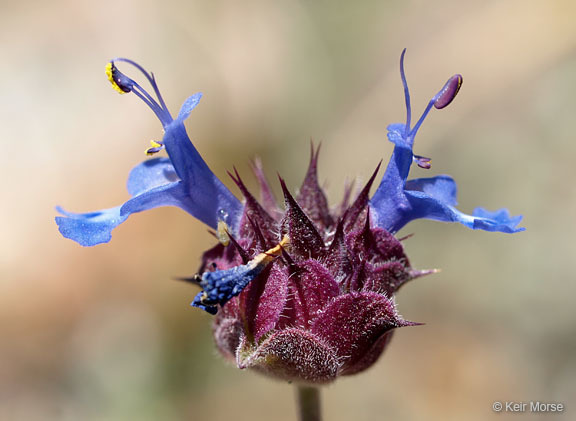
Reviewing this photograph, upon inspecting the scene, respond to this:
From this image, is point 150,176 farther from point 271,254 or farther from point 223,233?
point 271,254

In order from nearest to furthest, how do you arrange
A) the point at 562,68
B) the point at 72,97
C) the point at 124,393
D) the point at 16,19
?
the point at 124,393 → the point at 562,68 → the point at 72,97 → the point at 16,19

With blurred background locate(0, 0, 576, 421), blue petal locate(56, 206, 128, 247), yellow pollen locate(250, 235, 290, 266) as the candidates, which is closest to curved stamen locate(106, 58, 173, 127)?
blue petal locate(56, 206, 128, 247)

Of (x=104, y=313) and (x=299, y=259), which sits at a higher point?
(x=299, y=259)

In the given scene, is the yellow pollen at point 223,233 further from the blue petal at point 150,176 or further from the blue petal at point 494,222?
the blue petal at point 494,222

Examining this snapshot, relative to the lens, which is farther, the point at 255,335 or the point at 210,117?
the point at 210,117

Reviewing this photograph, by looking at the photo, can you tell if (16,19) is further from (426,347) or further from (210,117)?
(426,347)

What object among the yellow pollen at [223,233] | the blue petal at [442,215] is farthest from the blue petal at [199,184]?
the blue petal at [442,215]

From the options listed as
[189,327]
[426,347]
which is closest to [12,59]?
[189,327]

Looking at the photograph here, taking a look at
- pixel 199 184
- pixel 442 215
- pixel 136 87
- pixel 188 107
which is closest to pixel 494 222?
pixel 442 215
